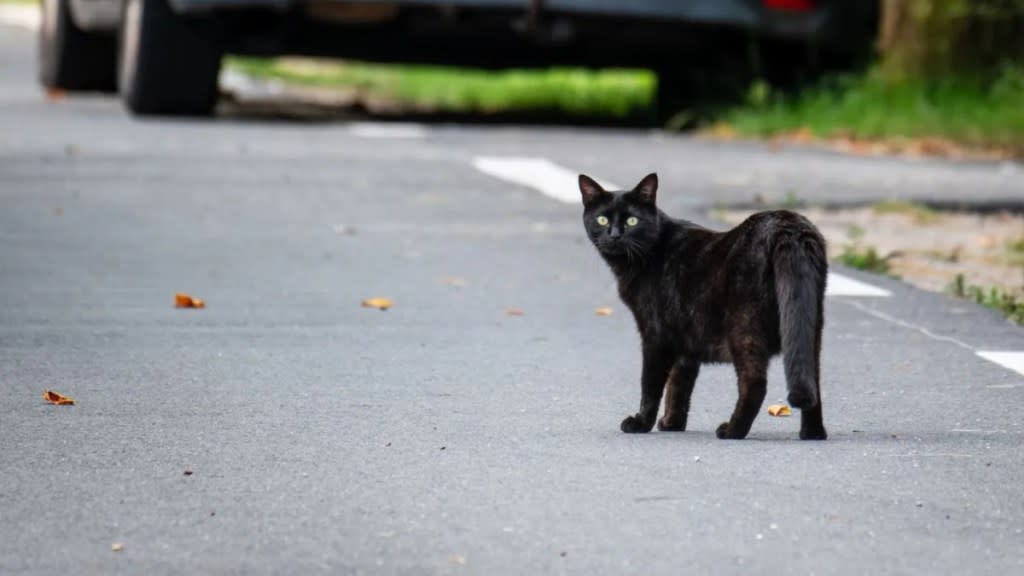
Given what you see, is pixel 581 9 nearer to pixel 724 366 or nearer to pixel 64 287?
pixel 64 287

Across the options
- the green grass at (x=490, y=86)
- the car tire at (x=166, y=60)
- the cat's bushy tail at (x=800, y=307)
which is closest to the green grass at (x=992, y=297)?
the cat's bushy tail at (x=800, y=307)

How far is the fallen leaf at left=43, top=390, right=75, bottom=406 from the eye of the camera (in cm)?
659

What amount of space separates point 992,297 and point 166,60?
818 centimetres

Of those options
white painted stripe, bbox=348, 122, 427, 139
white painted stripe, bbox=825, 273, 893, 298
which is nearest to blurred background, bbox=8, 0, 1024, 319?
white painted stripe, bbox=348, 122, 427, 139

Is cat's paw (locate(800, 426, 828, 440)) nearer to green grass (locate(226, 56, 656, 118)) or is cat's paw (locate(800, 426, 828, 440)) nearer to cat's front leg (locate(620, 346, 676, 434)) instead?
cat's front leg (locate(620, 346, 676, 434))

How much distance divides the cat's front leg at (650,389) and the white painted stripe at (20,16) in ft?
Result: 89.0

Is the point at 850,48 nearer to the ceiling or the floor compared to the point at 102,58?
nearer to the ceiling

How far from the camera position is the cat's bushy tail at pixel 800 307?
586cm

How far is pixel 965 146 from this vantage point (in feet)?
51.6

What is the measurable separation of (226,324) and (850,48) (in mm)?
9186

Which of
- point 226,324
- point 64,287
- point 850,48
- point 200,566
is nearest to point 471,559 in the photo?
point 200,566

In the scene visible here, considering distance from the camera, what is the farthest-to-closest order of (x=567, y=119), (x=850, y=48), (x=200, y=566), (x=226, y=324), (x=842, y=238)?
(x=567, y=119) → (x=850, y=48) → (x=842, y=238) → (x=226, y=324) → (x=200, y=566)

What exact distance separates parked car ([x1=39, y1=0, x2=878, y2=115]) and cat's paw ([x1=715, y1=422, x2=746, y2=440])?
29.5 feet

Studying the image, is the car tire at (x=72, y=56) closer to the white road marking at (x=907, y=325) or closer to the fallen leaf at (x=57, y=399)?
the white road marking at (x=907, y=325)
